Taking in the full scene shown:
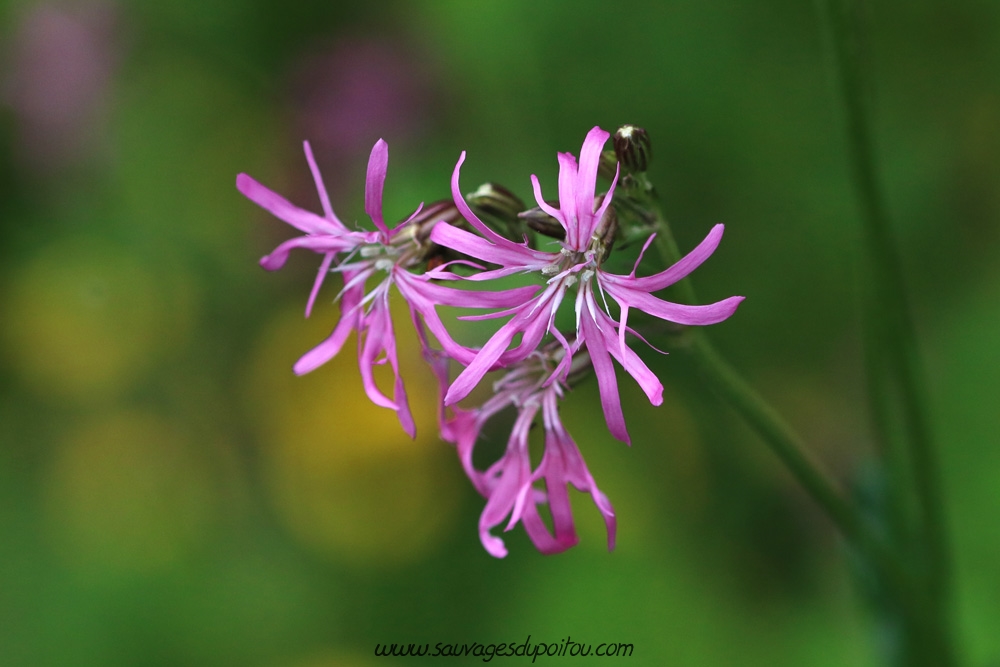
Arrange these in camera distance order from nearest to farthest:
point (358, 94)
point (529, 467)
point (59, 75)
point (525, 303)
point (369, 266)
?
point (525, 303) → point (529, 467) → point (369, 266) → point (358, 94) → point (59, 75)

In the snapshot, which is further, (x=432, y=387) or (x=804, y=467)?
(x=432, y=387)

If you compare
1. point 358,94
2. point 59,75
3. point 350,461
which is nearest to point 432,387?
point 350,461

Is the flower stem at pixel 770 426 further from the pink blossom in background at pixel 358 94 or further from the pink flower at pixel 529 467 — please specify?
the pink blossom in background at pixel 358 94

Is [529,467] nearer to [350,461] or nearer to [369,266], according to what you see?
[369,266]

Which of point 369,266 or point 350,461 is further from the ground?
point 369,266

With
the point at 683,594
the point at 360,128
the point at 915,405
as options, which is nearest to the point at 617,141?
the point at 915,405

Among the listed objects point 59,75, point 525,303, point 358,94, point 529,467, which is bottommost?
point 529,467

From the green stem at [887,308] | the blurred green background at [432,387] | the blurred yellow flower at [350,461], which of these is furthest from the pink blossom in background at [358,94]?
the green stem at [887,308]
